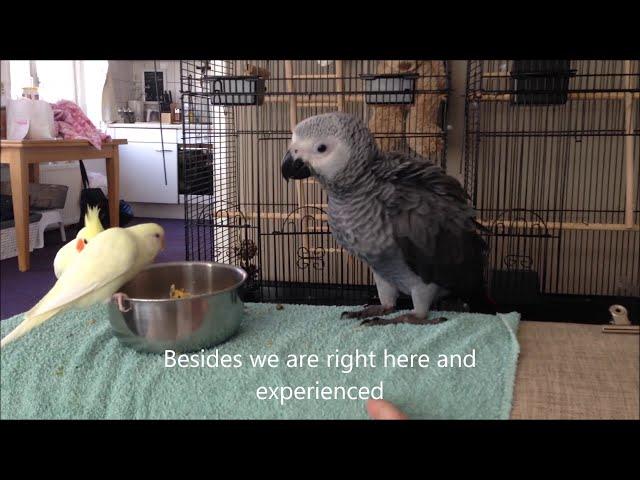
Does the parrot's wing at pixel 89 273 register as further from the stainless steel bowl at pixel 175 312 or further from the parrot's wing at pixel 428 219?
the parrot's wing at pixel 428 219

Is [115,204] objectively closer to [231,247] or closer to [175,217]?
[175,217]

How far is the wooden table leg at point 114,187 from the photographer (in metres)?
0.53

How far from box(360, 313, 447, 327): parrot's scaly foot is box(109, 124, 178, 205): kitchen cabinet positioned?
29 centimetres

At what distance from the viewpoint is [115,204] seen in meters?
0.54

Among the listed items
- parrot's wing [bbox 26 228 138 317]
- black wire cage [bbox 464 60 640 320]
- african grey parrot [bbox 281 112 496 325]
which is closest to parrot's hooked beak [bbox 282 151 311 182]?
african grey parrot [bbox 281 112 496 325]

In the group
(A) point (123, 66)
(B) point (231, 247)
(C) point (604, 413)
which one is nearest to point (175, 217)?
(A) point (123, 66)

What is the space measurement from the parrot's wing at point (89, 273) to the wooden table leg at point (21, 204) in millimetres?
35

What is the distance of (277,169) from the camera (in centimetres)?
167

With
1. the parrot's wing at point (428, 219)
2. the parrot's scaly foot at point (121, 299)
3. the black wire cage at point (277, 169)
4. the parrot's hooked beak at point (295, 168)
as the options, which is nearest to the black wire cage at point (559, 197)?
the black wire cage at point (277, 169)

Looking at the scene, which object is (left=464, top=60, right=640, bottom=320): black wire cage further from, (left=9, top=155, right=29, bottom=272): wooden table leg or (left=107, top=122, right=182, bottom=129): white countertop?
(left=9, top=155, right=29, bottom=272): wooden table leg

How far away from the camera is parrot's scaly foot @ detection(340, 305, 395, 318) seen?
0.72 m

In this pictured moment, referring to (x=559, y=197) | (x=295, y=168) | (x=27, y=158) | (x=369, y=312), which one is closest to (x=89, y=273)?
(x=27, y=158)

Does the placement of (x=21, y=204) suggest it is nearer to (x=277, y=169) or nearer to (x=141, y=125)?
(x=141, y=125)

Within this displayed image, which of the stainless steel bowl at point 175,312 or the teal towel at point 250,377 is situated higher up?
the stainless steel bowl at point 175,312
